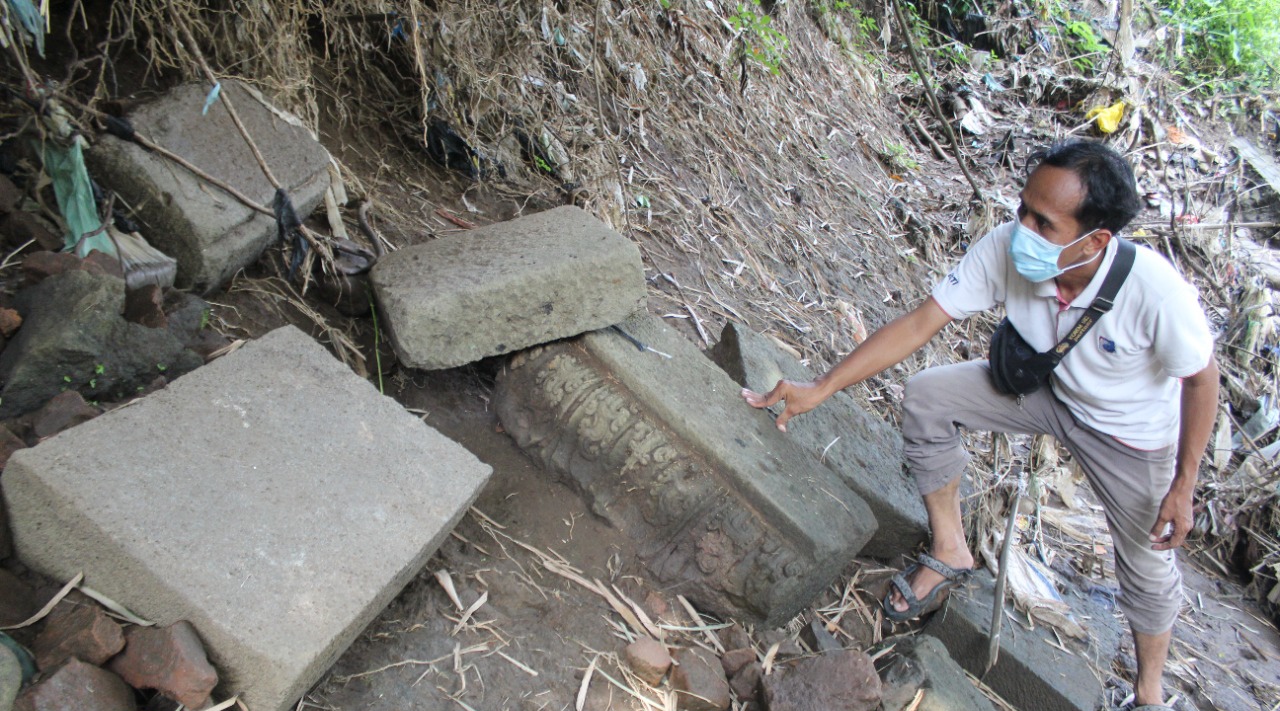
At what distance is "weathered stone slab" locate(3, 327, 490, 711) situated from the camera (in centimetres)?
178

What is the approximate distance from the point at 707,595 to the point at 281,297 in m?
1.71

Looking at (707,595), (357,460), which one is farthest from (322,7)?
(707,595)

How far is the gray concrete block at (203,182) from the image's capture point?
2.55 m

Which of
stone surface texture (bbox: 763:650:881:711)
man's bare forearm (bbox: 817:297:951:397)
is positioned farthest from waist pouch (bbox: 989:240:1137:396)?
stone surface texture (bbox: 763:650:881:711)

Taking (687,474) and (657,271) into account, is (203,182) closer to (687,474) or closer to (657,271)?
(687,474)

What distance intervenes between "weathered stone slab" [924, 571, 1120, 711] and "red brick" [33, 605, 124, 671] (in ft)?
8.58

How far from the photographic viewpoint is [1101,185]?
8.02ft

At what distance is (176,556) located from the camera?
5.93 feet

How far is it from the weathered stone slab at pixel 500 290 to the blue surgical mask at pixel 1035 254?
1.22 meters

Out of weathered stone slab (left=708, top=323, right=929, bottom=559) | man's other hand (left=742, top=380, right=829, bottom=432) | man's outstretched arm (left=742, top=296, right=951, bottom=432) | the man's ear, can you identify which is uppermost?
the man's ear

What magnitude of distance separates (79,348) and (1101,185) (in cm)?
277

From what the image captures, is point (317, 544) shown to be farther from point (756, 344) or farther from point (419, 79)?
point (419, 79)

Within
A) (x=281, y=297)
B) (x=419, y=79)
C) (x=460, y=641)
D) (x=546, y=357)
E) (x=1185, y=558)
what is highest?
(x=419, y=79)

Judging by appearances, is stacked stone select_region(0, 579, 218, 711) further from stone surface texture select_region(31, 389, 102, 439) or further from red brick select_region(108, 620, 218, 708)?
stone surface texture select_region(31, 389, 102, 439)
